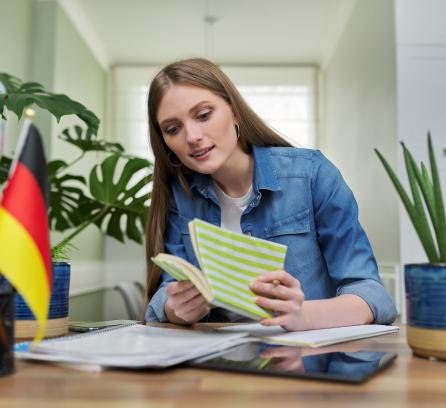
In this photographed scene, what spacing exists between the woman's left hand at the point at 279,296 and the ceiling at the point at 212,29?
3886 millimetres

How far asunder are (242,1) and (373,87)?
142 centimetres

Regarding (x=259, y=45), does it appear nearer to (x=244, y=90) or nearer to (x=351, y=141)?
(x=244, y=90)

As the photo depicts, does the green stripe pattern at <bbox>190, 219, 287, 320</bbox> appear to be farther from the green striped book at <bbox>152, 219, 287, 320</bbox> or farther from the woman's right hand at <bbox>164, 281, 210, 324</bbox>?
the woman's right hand at <bbox>164, 281, 210, 324</bbox>

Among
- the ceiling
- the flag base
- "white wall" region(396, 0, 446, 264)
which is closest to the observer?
the flag base

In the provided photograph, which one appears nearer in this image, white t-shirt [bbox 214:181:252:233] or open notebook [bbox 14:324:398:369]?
open notebook [bbox 14:324:398:369]

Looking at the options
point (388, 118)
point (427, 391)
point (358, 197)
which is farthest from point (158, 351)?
point (358, 197)

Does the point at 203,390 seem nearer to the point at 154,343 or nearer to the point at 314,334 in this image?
the point at 154,343

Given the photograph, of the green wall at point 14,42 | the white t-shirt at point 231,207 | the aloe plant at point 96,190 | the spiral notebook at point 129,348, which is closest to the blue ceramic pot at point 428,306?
the spiral notebook at point 129,348

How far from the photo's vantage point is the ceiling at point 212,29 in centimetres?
448

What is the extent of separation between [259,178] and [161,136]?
277 mm

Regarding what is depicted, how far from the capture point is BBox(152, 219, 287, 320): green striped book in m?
0.78

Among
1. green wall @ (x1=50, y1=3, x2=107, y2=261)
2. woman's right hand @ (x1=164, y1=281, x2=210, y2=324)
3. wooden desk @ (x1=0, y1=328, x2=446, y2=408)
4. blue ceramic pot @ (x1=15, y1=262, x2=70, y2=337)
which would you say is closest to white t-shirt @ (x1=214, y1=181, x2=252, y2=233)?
woman's right hand @ (x1=164, y1=281, x2=210, y2=324)

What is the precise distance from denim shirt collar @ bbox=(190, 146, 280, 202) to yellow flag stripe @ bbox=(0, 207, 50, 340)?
81cm

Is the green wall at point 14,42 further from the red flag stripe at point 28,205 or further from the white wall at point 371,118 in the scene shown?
the red flag stripe at point 28,205
